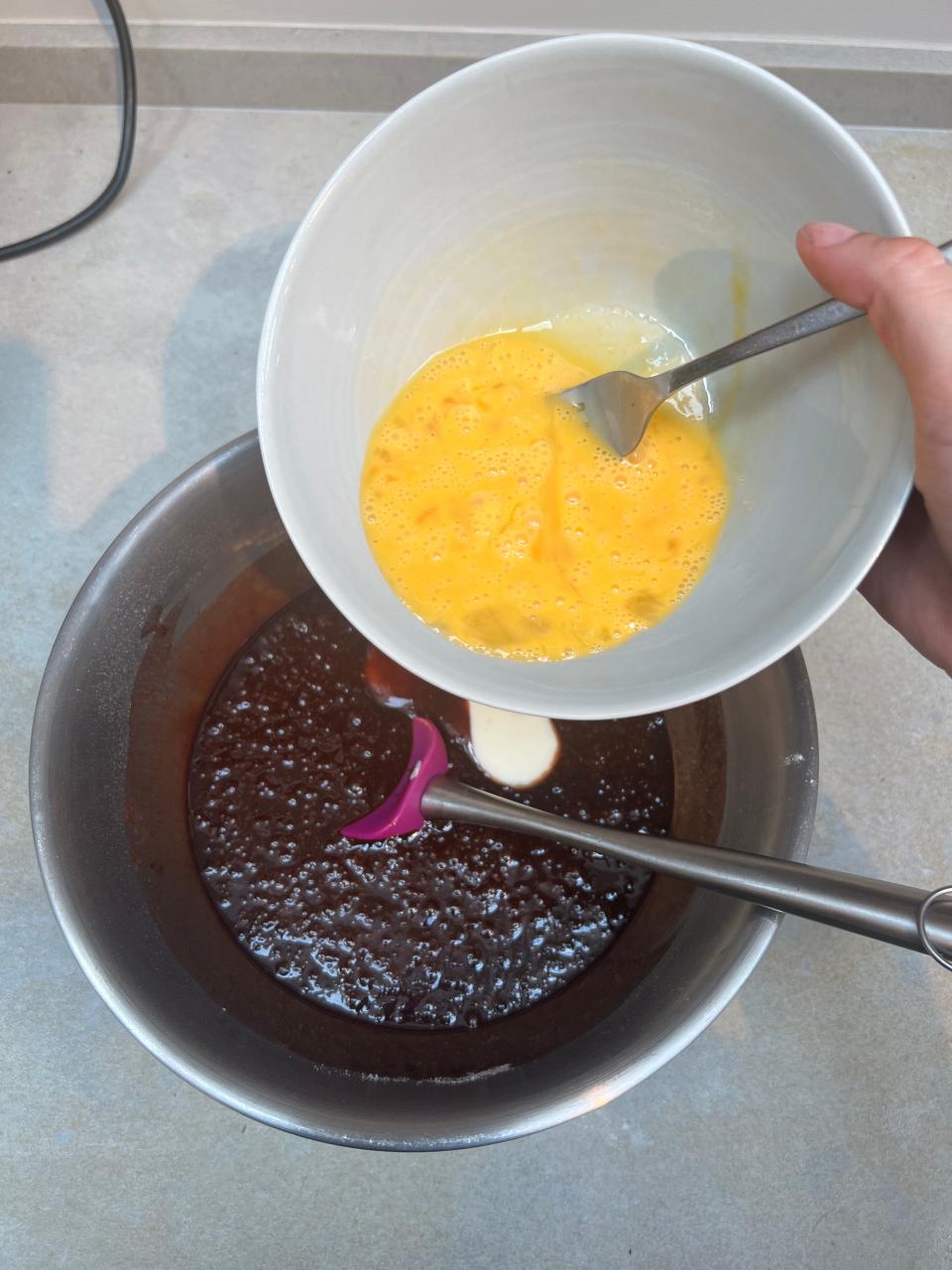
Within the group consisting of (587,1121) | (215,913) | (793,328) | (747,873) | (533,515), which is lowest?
(587,1121)

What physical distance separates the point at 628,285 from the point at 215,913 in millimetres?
534

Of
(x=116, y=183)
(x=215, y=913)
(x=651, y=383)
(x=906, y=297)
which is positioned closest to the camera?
(x=906, y=297)

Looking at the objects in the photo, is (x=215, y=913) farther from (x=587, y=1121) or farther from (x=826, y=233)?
(x=826, y=233)

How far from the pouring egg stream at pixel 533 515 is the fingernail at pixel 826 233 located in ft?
0.44

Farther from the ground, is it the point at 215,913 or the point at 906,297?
the point at 906,297

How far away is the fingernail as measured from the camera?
48 cm

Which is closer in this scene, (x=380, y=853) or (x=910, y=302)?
(x=910, y=302)

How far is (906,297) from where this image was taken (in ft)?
A: 1.53

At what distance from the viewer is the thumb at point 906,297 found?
46 cm

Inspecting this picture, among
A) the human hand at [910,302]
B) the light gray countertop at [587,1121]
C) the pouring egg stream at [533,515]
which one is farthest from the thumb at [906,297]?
the light gray countertop at [587,1121]

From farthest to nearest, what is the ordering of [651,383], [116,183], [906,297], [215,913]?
[116,183] < [215,913] < [651,383] < [906,297]

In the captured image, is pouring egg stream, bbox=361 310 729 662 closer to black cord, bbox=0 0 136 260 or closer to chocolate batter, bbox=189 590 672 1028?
chocolate batter, bbox=189 590 672 1028

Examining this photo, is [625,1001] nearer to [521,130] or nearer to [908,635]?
[908,635]

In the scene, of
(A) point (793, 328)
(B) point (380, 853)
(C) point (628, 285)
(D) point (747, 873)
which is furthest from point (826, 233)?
(B) point (380, 853)
